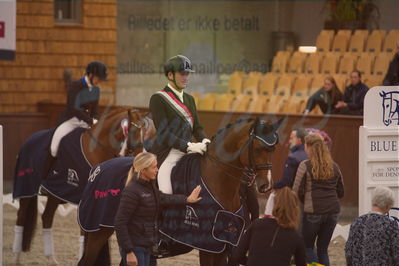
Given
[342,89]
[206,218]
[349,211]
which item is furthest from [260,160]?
[342,89]

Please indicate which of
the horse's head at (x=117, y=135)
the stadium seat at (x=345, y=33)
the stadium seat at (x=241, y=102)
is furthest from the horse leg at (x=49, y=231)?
the stadium seat at (x=345, y=33)

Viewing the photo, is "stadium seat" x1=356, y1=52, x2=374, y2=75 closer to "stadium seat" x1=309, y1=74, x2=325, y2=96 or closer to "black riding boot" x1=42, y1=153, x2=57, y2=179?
"stadium seat" x1=309, y1=74, x2=325, y2=96

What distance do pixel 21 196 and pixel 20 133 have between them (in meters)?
7.21

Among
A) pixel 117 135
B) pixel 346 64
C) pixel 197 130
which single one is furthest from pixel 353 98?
pixel 197 130

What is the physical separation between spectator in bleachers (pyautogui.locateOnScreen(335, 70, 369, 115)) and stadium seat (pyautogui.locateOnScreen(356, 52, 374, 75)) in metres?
2.38

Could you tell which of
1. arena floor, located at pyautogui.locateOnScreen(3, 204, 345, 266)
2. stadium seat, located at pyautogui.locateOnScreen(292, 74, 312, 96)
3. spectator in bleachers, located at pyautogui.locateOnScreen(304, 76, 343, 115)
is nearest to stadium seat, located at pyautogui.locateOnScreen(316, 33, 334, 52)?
stadium seat, located at pyautogui.locateOnScreen(292, 74, 312, 96)

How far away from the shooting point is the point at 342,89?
17.7 meters

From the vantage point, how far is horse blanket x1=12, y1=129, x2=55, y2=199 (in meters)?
11.4

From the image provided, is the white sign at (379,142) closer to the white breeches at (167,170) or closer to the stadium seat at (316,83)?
the white breeches at (167,170)

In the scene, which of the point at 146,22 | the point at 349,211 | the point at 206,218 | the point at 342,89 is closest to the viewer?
the point at 206,218

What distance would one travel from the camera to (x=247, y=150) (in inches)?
316

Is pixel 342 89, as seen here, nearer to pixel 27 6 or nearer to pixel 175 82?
pixel 27 6

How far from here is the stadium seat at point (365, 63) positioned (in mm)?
18391

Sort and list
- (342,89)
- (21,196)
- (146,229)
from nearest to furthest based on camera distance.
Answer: (146,229) → (21,196) → (342,89)
